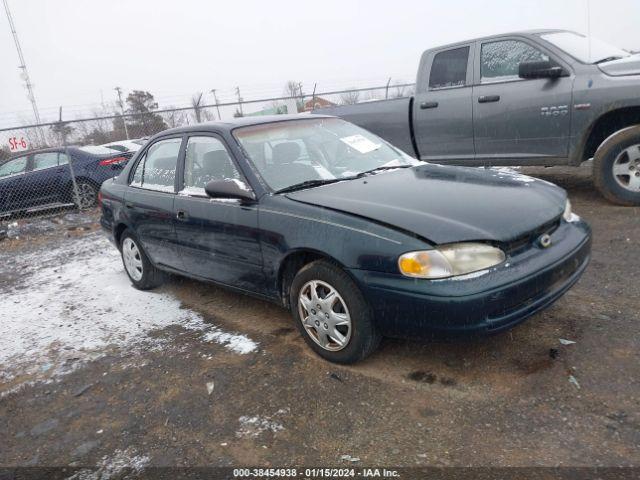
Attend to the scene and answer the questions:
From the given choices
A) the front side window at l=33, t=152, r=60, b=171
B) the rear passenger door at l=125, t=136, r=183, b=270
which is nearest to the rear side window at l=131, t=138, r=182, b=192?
the rear passenger door at l=125, t=136, r=183, b=270

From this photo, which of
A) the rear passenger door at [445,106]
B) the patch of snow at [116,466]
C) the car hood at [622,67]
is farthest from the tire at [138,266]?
the car hood at [622,67]

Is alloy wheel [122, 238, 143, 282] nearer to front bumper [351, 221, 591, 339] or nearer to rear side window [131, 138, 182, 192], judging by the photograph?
rear side window [131, 138, 182, 192]

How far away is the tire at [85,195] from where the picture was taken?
32.3 feet

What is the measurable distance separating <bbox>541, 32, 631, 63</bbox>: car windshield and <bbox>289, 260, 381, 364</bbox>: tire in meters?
4.30

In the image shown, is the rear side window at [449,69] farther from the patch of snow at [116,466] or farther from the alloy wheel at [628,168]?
the patch of snow at [116,466]

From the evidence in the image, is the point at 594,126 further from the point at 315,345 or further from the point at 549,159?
the point at 315,345

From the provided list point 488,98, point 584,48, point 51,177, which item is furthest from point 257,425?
point 51,177

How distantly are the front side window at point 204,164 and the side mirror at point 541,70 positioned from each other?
11.9 feet

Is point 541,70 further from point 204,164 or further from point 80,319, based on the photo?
point 80,319

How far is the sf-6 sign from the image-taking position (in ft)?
36.2

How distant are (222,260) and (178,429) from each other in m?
1.33

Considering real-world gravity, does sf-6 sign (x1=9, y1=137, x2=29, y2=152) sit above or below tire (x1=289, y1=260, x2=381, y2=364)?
above

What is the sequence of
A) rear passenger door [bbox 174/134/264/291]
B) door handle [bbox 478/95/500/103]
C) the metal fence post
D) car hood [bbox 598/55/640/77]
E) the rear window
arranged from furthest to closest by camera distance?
the rear window
the metal fence post
door handle [bbox 478/95/500/103]
car hood [bbox 598/55/640/77]
rear passenger door [bbox 174/134/264/291]

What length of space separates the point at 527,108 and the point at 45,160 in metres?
8.83
